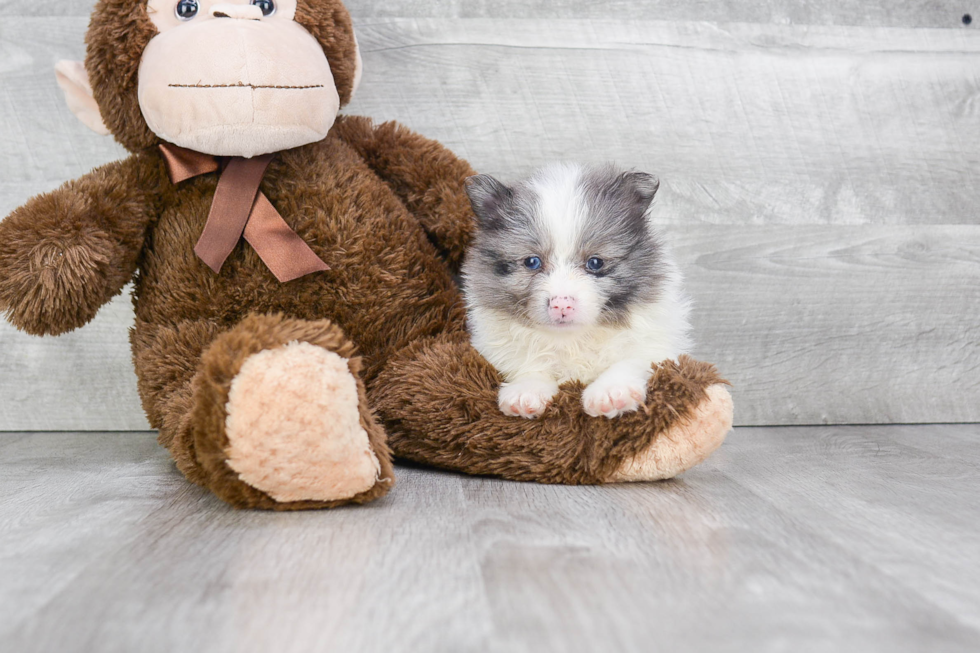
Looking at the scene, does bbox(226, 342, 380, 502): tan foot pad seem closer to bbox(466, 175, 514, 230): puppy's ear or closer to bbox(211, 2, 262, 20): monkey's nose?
bbox(466, 175, 514, 230): puppy's ear

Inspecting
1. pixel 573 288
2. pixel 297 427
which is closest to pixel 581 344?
pixel 573 288

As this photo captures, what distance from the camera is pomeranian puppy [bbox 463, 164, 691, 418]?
1.19 meters

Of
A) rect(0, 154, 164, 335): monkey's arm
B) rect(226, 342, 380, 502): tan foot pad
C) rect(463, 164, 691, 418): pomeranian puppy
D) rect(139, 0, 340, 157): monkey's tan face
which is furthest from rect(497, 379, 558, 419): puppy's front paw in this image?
rect(0, 154, 164, 335): monkey's arm

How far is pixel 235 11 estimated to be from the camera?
1253 mm

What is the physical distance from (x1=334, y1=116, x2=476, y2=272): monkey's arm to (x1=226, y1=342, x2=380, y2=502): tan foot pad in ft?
1.60

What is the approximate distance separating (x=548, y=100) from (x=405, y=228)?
0.49 m

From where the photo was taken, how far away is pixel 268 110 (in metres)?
1.22

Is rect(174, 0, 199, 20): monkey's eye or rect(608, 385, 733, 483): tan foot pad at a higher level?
rect(174, 0, 199, 20): monkey's eye

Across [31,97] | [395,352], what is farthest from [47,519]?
[31,97]

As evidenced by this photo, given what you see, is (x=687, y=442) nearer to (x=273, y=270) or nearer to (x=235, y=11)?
(x=273, y=270)

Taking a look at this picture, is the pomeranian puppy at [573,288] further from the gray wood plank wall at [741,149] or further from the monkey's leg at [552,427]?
the gray wood plank wall at [741,149]

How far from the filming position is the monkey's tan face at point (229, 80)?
1191 mm

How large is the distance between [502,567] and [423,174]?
0.83 metres

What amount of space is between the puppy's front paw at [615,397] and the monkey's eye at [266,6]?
791 mm
